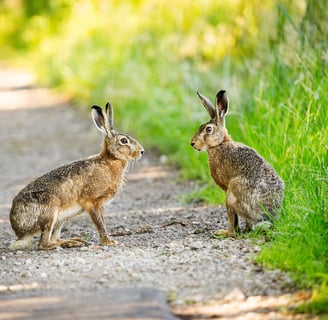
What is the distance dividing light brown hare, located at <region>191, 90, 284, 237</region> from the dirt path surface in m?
0.26

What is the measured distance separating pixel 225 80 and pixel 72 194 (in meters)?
4.06

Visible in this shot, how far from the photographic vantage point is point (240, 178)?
644 centimetres

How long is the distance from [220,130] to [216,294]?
87.6 inches

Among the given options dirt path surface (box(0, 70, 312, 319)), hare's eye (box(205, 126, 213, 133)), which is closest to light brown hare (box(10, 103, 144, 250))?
dirt path surface (box(0, 70, 312, 319))

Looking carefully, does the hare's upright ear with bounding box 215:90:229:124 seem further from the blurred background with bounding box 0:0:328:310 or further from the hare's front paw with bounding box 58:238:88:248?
the hare's front paw with bounding box 58:238:88:248

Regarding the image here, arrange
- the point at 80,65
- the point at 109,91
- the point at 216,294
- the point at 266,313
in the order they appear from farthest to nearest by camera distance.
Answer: the point at 80,65 → the point at 109,91 → the point at 216,294 → the point at 266,313

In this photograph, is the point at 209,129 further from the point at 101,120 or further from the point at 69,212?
the point at 69,212

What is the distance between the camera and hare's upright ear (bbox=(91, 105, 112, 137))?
712cm

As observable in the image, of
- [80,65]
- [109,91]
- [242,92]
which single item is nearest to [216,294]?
[242,92]

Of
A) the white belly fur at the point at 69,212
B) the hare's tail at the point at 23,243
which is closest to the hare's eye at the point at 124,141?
the white belly fur at the point at 69,212

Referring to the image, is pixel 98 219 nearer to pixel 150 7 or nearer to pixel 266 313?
pixel 266 313

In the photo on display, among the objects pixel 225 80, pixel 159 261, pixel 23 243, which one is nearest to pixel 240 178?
pixel 159 261

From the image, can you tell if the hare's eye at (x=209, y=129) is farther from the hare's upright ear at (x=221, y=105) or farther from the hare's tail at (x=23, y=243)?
the hare's tail at (x=23, y=243)

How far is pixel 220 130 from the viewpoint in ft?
22.8
